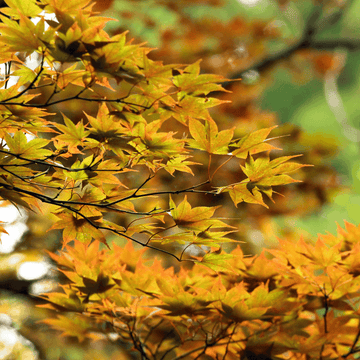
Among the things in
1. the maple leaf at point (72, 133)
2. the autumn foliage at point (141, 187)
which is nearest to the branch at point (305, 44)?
the autumn foliage at point (141, 187)

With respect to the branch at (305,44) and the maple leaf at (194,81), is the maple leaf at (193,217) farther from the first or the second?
the branch at (305,44)

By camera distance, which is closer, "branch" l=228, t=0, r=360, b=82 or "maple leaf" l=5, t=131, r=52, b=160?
"maple leaf" l=5, t=131, r=52, b=160

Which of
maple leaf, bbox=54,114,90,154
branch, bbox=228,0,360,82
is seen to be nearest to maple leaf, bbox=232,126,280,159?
maple leaf, bbox=54,114,90,154

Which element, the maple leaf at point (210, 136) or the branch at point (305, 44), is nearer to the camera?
the maple leaf at point (210, 136)

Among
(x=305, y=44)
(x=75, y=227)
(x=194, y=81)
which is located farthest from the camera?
(x=305, y=44)

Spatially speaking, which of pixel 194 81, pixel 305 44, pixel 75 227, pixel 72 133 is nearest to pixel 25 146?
pixel 72 133

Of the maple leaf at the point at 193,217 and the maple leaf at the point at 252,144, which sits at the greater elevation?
the maple leaf at the point at 252,144

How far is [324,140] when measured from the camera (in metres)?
2.48

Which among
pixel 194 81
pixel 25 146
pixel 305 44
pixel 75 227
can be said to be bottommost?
pixel 75 227

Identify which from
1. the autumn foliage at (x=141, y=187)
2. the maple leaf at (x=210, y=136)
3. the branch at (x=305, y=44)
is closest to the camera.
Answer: the autumn foliage at (x=141, y=187)

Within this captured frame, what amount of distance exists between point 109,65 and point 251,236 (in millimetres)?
2524

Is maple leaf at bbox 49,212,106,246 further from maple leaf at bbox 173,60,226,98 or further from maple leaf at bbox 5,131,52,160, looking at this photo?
maple leaf at bbox 173,60,226,98

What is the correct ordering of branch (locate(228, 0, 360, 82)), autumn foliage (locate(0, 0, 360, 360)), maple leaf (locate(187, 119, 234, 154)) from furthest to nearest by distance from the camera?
1. branch (locate(228, 0, 360, 82))
2. maple leaf (locate(187, 119, 234, 154))
3. autumn foliage (locate(0, 0, 360, 360))

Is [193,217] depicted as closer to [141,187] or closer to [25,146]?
[141,187]
